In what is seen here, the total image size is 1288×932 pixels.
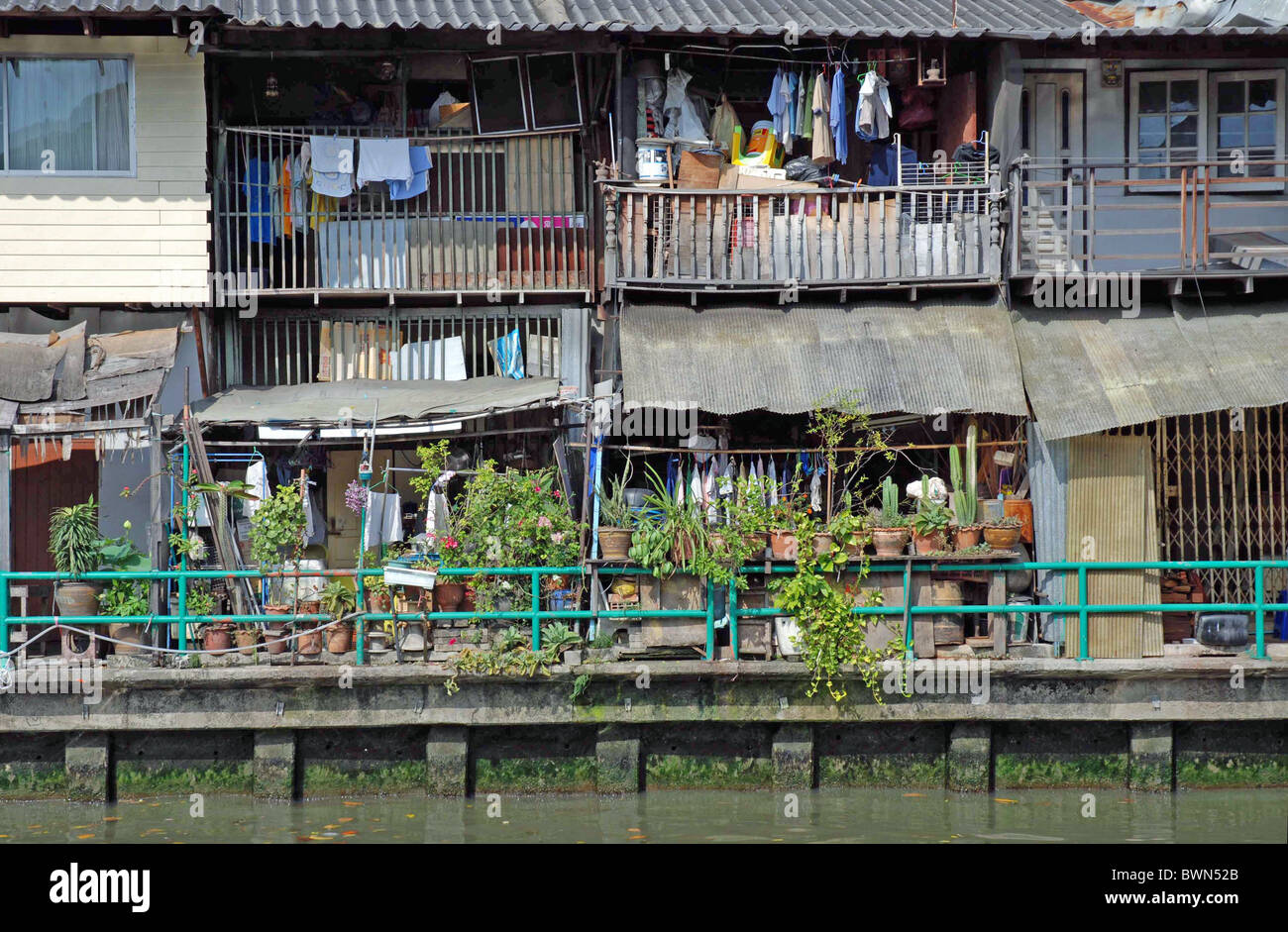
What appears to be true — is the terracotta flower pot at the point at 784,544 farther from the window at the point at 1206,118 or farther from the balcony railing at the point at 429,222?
the window at the point at 1206,118

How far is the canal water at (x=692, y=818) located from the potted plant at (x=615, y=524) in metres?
2.36

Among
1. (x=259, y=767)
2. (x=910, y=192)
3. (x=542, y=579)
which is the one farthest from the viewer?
(x=910, y=192)

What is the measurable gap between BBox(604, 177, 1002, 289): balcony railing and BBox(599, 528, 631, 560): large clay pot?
3.09 meters

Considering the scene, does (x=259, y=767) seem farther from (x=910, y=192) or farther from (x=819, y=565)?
Result: (x=910, y=192)

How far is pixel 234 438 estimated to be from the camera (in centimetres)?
1588

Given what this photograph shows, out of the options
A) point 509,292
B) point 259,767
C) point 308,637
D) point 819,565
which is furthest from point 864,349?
point 259,767

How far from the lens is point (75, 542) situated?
535 inches

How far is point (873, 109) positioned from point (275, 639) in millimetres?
8604

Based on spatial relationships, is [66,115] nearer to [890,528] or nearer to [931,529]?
[890,528]

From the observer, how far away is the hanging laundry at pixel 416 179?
16.3m

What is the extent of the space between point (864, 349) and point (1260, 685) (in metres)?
5.09

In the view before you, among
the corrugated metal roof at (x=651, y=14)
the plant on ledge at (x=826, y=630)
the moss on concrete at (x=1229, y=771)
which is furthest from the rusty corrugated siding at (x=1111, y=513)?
the corrugated metal roof at (x=651, y=14)

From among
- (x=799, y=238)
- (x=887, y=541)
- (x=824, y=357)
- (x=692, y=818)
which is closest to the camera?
(x=692, y=818)

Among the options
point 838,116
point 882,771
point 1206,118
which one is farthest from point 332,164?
point 1206,118
